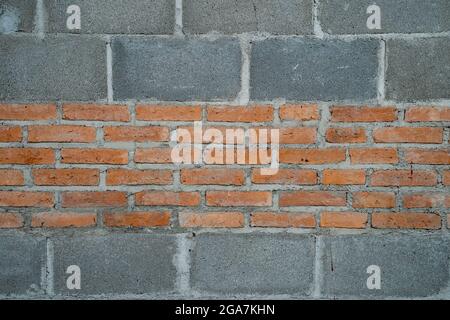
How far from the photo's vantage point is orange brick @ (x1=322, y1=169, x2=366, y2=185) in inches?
62.0

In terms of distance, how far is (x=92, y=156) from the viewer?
1.57 metres

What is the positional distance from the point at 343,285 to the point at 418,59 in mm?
993

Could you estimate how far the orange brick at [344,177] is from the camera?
1.58 metres

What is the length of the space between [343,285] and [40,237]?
1289 mm

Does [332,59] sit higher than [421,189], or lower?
higher

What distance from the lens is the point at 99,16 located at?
5.06 ft

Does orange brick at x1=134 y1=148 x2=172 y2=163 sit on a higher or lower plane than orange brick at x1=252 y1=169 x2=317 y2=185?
higher

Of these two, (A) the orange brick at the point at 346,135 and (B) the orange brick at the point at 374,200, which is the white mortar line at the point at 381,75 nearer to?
(A) the orange brick at the point at 346,135

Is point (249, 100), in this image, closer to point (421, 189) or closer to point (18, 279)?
point (421, 189)

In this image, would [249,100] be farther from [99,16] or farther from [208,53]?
[99,16]

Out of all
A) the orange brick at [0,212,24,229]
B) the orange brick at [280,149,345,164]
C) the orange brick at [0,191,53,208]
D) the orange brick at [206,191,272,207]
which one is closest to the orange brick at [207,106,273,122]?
the orange brick at [280,149,345,164]

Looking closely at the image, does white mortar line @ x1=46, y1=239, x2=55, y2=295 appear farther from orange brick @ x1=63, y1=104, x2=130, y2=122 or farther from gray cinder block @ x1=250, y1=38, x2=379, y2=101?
gray cinder block @ x1=250, y1=38, x2=379, y2=101
